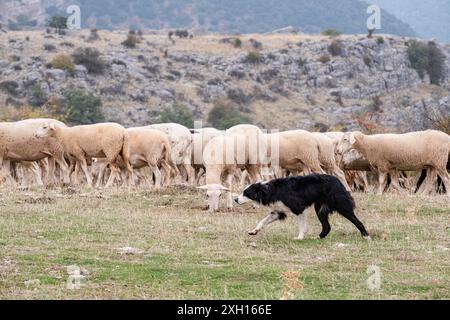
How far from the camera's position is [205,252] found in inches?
490

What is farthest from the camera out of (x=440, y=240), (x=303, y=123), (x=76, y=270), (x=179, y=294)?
(x=303, y=123)

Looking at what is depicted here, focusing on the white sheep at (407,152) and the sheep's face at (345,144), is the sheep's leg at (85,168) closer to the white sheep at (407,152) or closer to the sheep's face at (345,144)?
the sheep's face at (345,144)

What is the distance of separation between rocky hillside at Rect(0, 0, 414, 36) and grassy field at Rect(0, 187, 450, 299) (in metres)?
152

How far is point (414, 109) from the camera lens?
224ft

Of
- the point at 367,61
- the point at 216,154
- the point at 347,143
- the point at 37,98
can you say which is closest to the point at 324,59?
the point at 367,61

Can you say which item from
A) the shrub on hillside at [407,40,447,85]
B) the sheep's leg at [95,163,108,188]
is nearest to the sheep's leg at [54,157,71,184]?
the sheep's leg at [95,163,108,188]

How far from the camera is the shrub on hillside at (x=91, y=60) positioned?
7056cm

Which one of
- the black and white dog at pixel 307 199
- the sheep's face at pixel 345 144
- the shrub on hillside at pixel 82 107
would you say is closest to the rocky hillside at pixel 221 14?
the shrub on hillside at pixel 82 107

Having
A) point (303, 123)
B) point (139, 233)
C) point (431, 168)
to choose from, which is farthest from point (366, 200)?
point (303, 123)

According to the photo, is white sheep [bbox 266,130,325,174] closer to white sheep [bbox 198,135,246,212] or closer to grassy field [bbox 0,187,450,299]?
white sheep [bbox 198,135,246,212]

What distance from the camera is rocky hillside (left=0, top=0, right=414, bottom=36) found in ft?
570

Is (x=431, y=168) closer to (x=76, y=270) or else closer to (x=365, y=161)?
(x=365, y=161)

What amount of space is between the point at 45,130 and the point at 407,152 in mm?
8999
